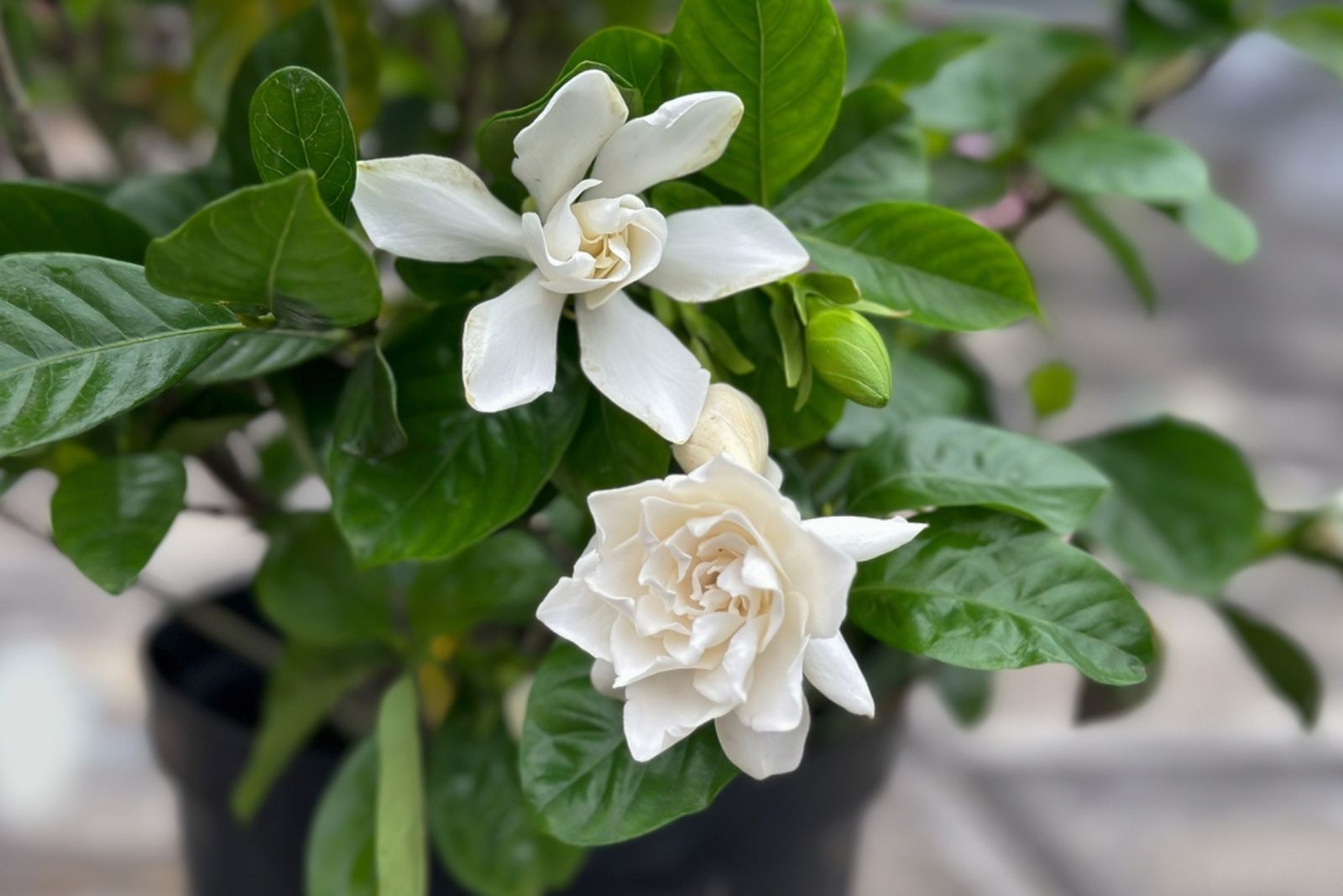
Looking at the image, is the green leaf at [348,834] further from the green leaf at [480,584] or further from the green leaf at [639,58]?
the green leaf at [639,58]

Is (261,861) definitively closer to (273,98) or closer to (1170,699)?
(273,98)

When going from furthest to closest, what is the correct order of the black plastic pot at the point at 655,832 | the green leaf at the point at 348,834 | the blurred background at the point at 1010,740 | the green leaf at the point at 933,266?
the blurred background at the point at 1010,740 → the black plastic pot at the point at 655,832 → the green leaf at the point at 348,834 → the green leaf at the point at 933,266

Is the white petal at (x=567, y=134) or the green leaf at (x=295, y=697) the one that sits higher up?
the white petal at (x=567, y=134)

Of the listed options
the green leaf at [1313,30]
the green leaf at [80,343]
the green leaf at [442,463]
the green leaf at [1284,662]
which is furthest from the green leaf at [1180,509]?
the green leaf at [80,343]

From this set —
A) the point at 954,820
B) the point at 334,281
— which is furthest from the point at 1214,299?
the point at 334,281

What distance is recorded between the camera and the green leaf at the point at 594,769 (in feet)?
1.11

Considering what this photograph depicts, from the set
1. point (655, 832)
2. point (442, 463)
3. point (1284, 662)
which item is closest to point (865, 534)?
point (442, 463)

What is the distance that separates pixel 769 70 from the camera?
0.36 m

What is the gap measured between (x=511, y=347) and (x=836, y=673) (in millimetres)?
121

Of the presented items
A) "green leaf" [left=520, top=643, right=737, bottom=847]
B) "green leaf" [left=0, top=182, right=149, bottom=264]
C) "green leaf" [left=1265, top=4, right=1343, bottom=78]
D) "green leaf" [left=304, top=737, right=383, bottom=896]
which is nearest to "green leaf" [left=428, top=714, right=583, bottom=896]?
"green leaf" [left=304, top=737, right=383, bottom=896]

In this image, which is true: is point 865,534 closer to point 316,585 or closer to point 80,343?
point 80,343

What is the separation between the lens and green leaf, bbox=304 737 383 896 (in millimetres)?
510

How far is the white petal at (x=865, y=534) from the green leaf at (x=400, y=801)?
203 mm

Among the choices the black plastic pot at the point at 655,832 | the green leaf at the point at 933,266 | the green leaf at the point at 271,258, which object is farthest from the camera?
the black plastic pot at the point at 655,832
